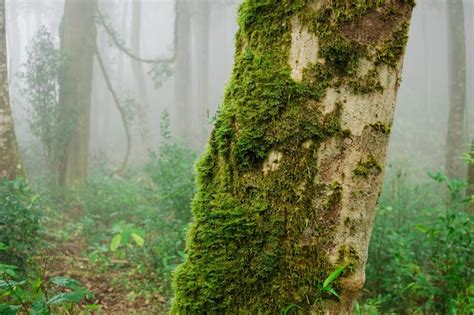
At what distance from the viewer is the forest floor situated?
417 cm

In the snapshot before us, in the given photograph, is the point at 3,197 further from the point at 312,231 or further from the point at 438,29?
the point at 438,29

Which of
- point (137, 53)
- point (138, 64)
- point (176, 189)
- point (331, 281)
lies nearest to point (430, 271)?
point (331, 281)

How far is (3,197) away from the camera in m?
4.64

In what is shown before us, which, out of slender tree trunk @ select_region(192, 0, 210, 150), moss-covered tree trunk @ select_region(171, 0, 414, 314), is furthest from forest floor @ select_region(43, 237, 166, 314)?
slender tree trunk @ select_region(192, 0, 210, 150)

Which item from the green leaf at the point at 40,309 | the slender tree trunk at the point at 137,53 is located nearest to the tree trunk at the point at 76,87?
the green leaf at the point at 40,309

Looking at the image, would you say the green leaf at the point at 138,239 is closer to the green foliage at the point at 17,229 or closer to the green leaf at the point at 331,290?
the green foliage at the point at 17,229

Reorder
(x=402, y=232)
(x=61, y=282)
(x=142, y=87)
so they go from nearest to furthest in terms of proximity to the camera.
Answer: (x=61, y=282)
(x=402, y=232)
(x=142, y=87)

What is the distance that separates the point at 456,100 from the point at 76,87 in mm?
9576

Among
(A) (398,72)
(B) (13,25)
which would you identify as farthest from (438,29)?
(A) (398,72)

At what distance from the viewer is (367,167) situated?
5.38 ft

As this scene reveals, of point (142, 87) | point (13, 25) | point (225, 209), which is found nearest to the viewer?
point (225, 209)

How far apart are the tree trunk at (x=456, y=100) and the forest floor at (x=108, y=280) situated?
7799 millimetres

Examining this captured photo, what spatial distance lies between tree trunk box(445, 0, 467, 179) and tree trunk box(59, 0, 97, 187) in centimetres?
844

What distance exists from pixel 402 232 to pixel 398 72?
383 cm
